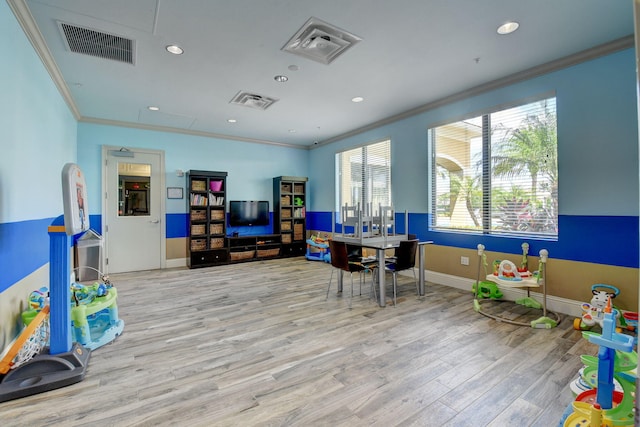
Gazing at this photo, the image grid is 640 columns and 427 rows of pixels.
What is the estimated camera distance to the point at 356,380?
6.76 feet

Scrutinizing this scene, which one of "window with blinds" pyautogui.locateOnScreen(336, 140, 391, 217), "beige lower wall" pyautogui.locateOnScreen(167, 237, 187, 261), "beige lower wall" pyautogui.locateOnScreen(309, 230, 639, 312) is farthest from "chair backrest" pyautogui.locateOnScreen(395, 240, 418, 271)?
"beige lower wall" pyautogui.locateOnScreen(167, 237, 187, 261)

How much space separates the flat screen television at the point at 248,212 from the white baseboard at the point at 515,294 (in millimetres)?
3877

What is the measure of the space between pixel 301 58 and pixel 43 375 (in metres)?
3.54

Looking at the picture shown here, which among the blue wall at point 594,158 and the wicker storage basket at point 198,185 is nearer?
the blue wall at point 594,158

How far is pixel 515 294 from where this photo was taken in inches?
146

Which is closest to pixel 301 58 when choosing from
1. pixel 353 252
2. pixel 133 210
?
pixel 353 252

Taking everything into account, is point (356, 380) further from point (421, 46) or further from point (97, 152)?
point (97, 152)

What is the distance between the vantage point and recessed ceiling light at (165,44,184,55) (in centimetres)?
299

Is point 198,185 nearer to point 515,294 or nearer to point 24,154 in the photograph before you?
point 24,154

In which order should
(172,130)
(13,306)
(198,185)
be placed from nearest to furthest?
(13,306) < (172,130) < (198,185)

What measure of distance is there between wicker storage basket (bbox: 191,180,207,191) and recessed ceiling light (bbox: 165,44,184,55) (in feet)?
11.0

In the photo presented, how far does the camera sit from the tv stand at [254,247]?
6.36 metres

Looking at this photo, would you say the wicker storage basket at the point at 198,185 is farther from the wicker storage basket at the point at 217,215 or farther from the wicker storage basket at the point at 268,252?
the wicker storage basket at the point at 268,252

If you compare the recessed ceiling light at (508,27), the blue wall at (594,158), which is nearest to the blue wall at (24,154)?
the recessed ceiling light at (508,27)
